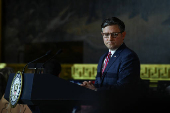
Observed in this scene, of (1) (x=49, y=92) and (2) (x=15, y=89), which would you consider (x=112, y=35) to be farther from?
(2) (x=15, y=89)

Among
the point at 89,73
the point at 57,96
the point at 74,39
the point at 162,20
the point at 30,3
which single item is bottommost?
the point at 89,73

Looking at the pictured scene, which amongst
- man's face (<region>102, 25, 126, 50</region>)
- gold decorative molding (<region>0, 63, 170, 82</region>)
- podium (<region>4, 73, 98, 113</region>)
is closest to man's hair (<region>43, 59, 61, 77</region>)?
man's face (<region>102, 25, 126, 50</region>)

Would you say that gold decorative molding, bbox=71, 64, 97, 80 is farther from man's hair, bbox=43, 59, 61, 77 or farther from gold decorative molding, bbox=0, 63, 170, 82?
man's hair, bbox=43, 59, 61, 77

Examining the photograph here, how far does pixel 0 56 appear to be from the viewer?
22.5 feet

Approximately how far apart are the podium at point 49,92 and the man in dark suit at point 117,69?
246 millimetres

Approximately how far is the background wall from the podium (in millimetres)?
3944

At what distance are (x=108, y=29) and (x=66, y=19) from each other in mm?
4135

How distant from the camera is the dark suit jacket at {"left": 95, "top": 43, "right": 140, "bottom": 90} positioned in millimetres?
2188

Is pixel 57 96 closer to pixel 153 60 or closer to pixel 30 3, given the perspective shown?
pixel 153 60

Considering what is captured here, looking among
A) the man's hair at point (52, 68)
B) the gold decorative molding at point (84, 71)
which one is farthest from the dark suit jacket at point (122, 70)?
the gold decorative molding at point (84, 71)

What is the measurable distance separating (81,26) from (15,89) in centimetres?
446

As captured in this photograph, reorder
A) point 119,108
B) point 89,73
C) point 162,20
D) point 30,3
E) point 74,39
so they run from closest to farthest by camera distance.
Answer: point 119,108
point 162,20
point 89,73
point 74,39
point 30,3

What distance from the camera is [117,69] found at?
2.28m

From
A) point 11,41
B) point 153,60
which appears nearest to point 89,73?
point 153,60
